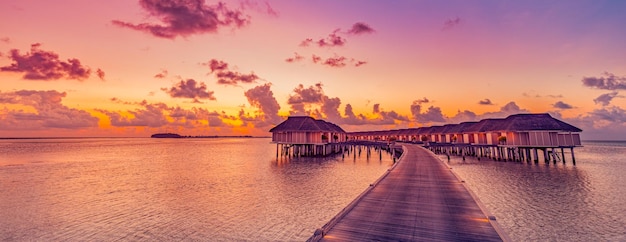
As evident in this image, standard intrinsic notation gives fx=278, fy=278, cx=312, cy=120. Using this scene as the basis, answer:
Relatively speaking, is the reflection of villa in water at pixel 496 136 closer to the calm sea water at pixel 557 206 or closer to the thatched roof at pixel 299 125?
the thatched roof at pixel 299 125

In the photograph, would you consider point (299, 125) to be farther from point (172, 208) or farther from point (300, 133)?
point (172, 208)

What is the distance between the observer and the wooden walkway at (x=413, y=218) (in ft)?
25.3

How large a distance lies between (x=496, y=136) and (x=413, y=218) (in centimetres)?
4395

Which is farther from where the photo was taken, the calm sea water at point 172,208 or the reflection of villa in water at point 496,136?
the reflection of villa in water at point 496,136

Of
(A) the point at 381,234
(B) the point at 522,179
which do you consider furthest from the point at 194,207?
(B) the point at 522,179

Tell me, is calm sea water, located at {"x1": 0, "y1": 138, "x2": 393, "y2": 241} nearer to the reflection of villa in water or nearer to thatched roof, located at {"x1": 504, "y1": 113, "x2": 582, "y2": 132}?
the reflection of villa in water

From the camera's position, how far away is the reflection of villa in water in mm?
35281

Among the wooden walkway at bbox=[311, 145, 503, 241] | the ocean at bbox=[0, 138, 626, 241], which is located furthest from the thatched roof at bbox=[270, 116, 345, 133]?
the wooden walkway at bbox=[311, 145, 503, 241]

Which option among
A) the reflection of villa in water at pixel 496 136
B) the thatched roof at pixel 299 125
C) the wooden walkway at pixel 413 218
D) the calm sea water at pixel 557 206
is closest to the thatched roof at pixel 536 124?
the reflection of villa in water at pixel 496 136

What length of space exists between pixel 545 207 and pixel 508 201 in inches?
69.7

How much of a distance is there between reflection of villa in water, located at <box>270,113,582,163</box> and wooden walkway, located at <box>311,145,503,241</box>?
30.1 m

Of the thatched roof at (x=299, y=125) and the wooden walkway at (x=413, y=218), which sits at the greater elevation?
the thatched roof at (x=299, y=125)

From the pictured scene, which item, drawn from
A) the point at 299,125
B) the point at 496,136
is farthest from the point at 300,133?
the point at 496,136

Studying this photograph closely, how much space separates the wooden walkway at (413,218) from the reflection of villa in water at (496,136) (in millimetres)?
30108
